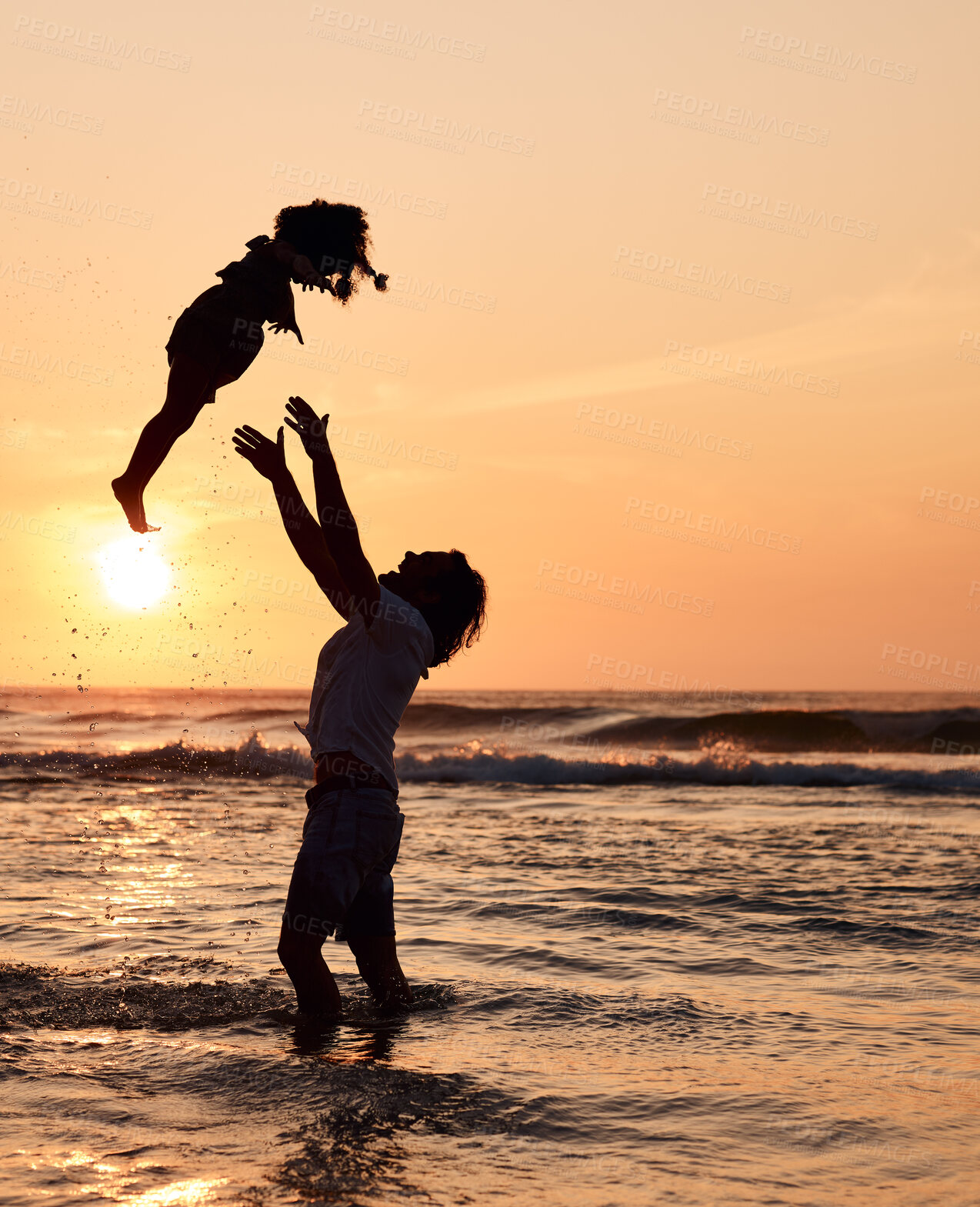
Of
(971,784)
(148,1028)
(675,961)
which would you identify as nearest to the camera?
(148,1028)

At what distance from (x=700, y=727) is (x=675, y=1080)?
3003 cm

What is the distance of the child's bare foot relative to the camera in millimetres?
4156

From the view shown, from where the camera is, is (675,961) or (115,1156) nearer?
(115,1156)

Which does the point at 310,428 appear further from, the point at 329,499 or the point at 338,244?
the point at 338,244

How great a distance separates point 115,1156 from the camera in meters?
3.37

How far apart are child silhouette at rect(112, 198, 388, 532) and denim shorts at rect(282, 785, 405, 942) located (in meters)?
1.37

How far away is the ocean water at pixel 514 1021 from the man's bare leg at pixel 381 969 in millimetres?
132

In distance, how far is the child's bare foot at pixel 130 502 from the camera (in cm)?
416

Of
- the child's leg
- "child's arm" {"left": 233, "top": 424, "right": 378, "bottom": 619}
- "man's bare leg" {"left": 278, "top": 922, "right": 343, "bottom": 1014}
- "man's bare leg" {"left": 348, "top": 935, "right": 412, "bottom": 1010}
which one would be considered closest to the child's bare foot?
the child's leg

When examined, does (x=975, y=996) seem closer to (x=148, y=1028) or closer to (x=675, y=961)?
(x=675, y=961)

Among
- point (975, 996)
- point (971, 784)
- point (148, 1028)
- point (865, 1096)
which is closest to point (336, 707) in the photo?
point (148, 1028)

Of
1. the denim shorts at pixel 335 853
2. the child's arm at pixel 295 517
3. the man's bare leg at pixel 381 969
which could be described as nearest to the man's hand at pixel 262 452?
the child's arm at pixel 295 517

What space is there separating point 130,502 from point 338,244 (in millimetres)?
1276

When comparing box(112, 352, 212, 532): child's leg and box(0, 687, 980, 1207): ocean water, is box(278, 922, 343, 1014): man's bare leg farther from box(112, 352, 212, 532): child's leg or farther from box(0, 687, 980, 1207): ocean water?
box(112, 352, 212, 532): child's leg
